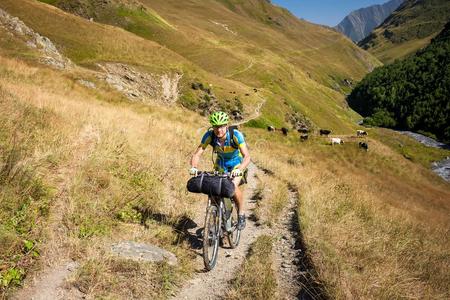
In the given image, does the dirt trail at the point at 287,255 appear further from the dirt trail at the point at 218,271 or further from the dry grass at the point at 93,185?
the dry grass at the point at 93,185

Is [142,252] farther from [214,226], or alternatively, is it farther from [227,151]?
[227,151]

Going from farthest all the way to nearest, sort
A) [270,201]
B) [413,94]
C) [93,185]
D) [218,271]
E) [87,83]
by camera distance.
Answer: [413,94] < [87,83] < [270,201] < [93,185] < [218,271]

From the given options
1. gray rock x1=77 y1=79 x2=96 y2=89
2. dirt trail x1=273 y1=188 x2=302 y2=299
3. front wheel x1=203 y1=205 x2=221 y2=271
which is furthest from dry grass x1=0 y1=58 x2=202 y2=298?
gray rock x1=77 y1=79 x2=96 y2=89

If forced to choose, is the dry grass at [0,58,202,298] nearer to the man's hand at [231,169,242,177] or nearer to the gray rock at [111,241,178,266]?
the gray rock at [111,241,178,266]

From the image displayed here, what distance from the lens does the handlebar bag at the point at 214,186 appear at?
6484 mm

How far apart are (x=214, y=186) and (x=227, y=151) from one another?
1.32 metres

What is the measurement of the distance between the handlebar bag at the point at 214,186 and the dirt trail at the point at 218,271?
4.72 ft

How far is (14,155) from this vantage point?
6.29 meters

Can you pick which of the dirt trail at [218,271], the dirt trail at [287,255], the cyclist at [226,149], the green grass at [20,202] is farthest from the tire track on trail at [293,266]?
the green grass at [20,202]

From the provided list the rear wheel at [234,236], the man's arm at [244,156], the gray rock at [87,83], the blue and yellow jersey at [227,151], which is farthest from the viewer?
the gray rock at [87,83]

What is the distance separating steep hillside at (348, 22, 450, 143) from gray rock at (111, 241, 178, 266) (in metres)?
135

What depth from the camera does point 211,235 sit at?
6.81 meters

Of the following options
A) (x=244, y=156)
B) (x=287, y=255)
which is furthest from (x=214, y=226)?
(x=287, y=255)

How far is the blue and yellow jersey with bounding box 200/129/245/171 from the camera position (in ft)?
24.4
